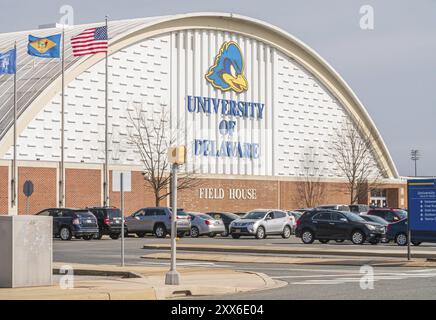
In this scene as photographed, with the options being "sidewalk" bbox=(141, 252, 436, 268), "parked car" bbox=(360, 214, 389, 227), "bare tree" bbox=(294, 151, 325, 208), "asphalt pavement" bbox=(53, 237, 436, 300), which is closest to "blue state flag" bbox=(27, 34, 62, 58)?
"parked car" bbox=(360, 214, 389, 227)

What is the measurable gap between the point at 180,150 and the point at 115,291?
379 centimetres

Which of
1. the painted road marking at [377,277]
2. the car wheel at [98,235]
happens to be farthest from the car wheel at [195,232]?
the painted road marking at [377,277]

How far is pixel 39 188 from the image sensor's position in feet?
201

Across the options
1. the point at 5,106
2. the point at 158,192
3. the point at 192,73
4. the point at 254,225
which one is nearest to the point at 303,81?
the point at 192,73

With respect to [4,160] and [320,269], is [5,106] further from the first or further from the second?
[320,269]

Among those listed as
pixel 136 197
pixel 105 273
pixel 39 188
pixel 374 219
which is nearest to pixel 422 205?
pixel 105 273

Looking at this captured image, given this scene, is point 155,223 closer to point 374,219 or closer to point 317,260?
point 374,219

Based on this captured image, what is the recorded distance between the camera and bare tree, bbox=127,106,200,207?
6831 cm

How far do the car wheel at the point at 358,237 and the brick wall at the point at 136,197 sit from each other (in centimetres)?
2681

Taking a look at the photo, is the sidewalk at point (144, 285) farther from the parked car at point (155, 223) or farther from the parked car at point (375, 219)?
the parked car at point (155, 223)

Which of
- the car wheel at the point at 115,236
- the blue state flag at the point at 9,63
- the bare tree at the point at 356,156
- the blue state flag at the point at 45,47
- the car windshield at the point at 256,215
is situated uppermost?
the blue state flag at the point at 45,47

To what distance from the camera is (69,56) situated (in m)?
67.3

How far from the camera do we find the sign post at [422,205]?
94.8 ft

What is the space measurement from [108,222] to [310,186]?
37.1m
